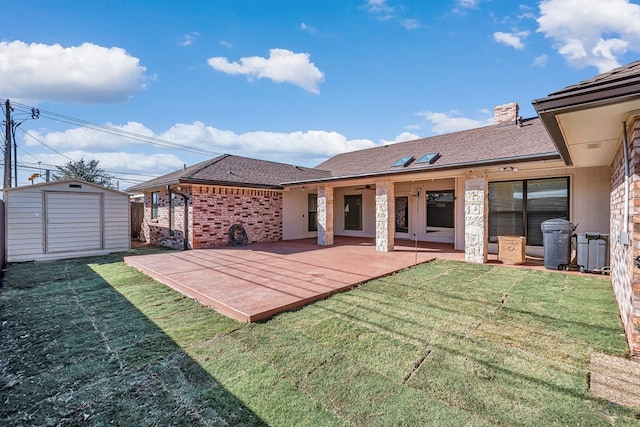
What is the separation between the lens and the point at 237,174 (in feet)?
40.6

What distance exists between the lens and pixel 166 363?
297 cm

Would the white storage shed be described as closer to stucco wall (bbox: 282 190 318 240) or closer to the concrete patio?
the concrete patio

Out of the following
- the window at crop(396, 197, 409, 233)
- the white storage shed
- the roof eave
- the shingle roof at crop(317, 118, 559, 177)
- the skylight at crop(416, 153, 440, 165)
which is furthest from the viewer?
the window at crop(396, 197, 409, 233)

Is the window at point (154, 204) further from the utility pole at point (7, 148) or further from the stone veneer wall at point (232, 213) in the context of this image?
the utility pole at point (7, 148)

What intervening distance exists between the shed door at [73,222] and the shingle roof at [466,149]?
8773mm

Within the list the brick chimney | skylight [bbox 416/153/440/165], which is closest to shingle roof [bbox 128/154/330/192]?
skylight [bbox 416/153/440/165]

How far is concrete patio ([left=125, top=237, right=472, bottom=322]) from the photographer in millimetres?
4590

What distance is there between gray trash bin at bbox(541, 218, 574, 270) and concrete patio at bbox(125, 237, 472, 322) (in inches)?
82.6

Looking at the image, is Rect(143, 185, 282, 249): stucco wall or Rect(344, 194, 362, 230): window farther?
Rect(344, 194, 362, 230): window

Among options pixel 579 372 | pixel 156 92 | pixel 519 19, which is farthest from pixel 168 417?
pixel 156 92

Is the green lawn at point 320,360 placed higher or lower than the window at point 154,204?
lower

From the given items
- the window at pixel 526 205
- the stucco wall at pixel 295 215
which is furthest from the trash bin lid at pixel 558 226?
the stucco wall at pixel 295 215

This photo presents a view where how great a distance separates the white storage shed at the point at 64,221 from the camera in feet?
28.2

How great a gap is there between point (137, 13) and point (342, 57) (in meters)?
7.22
